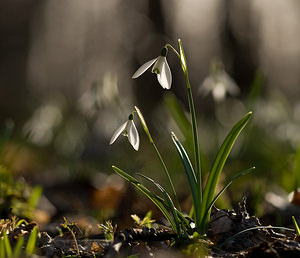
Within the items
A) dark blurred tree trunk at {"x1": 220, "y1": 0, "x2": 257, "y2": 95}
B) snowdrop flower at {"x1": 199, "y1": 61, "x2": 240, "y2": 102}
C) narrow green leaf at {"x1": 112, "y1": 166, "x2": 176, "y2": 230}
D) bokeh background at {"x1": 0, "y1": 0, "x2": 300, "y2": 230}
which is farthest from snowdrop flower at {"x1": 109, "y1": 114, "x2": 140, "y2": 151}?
dark blurred tree trunk at {"x1": 220, "y1": 0, "x2": 257, "y2": 95}

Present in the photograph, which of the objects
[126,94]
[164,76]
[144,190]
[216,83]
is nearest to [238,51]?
[126,94]

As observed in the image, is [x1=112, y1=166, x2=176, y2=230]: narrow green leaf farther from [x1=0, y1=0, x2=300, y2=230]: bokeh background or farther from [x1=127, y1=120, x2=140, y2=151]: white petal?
[x1=0, y1=0, x2=300, y2=230]: bokeh background

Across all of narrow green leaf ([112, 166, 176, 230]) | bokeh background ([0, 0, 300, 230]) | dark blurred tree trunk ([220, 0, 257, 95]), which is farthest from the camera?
dark blurred tree trunk ([220, 0, 257, 95])

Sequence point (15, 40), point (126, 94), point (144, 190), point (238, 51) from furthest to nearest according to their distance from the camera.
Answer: point (15, 40) < point (126, 94) < point (238, 51) < point (144, 190)

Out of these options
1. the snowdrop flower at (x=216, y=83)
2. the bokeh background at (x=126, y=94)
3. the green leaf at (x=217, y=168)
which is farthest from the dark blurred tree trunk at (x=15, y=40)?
the green leaf at (x=217, y=168)

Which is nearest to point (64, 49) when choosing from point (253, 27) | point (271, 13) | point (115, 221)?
point (271, 13)

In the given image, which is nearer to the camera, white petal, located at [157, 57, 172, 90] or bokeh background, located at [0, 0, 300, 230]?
white petal, located at [157, 57, 172, 90]

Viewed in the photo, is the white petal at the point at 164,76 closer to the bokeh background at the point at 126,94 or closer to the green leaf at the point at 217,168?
the green leaf at the point at 217,168

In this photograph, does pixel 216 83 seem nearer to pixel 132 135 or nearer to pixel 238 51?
pixel 132 135
